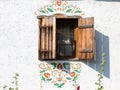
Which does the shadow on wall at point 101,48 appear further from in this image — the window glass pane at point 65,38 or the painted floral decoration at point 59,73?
the window glass pane at point 65,38

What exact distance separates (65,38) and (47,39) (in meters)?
0.66

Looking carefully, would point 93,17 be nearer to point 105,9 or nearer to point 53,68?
point 105,9

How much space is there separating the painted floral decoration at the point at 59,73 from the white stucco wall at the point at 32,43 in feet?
0.35

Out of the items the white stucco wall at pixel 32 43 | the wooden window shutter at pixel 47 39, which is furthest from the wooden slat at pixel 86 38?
the wooden window shutter at pixel 47 39

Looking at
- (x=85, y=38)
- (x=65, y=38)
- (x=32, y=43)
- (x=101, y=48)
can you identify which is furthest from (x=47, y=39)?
(x=101, y=48)

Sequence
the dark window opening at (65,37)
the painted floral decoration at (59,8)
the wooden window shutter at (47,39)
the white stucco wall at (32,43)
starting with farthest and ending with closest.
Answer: the dark window opening at (65,37) → the painted floral decoration at (59,8) → the white stucco wall at (32,43) → the wooden window shutter at (47,39)

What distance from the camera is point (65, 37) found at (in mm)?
8820

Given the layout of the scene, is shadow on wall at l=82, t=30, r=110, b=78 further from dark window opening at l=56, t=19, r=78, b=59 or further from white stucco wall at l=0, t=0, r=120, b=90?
dark window opening at l=56, t=19, r=78, b=59

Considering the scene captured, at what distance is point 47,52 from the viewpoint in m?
8.26

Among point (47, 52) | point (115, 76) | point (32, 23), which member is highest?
point (32, 23)

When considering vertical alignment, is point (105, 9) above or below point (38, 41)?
above

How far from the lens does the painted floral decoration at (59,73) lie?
8562 millimetres

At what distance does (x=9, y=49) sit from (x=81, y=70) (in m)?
1.78

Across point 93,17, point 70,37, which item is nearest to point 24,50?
point 70,37
